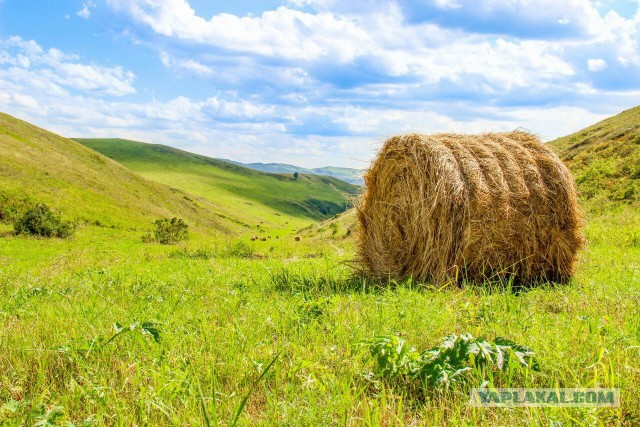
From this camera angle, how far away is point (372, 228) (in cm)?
972

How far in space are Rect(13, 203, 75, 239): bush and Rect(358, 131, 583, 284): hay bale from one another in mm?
29634

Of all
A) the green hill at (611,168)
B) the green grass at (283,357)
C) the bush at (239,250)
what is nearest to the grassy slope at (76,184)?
the bush at (239,250)

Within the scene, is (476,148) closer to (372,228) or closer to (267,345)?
(372,228)

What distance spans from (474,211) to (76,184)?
5794 cm

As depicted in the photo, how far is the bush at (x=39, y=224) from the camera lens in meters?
30.7

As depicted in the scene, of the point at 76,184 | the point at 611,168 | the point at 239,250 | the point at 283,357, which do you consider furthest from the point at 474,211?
the point at 76,184

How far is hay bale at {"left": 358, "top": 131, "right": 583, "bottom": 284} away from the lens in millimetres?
7961

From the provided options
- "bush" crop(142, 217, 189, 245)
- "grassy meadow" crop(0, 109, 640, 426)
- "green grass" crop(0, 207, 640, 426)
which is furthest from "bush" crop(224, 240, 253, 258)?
"green grass" crop(0, 207, 640, 426)

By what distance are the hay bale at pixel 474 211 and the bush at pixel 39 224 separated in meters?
29.6

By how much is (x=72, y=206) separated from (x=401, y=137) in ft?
153

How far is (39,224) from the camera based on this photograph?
3125 cm

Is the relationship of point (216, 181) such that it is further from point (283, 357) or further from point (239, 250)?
point (283, 357)

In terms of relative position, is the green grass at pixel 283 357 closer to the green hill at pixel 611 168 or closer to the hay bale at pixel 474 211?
the hay bale at pixel 474 211

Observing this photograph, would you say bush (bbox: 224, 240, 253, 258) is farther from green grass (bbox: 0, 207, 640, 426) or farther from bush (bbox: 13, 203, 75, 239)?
bush (bbox: 13, 203, 75, 239)
